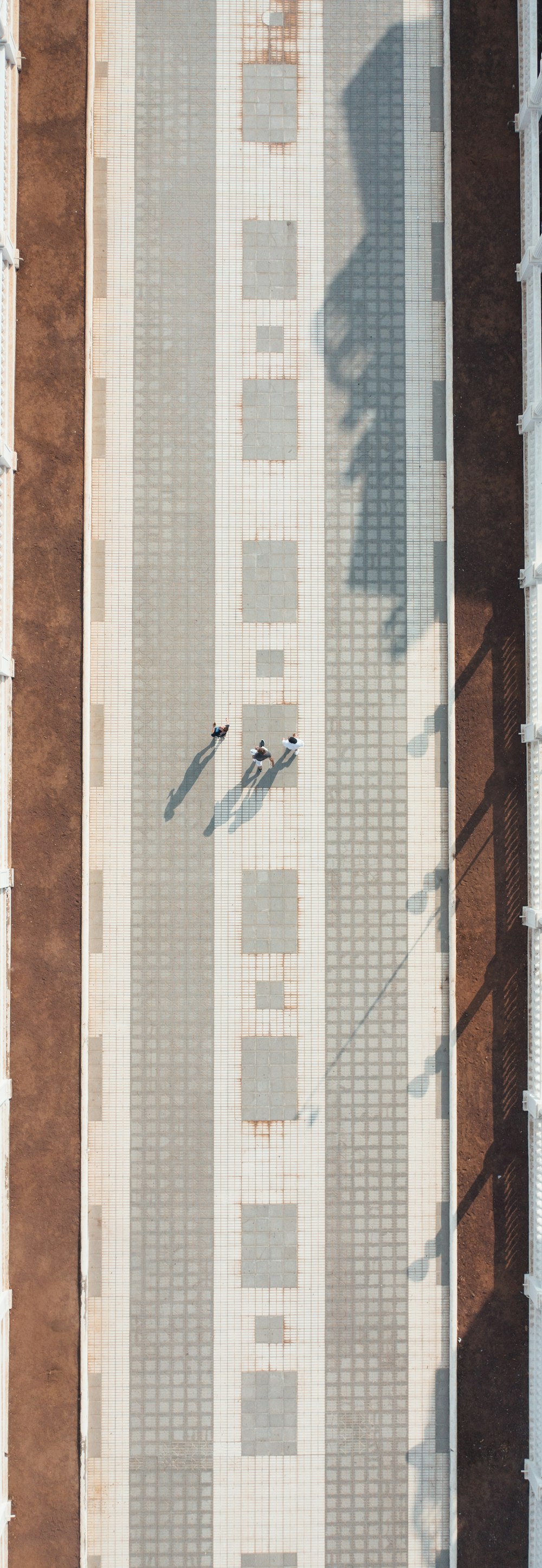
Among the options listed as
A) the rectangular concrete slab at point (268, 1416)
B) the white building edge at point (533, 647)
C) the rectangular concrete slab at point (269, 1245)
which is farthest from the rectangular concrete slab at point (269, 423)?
the rectangular concrete slab at point (268, 1416)

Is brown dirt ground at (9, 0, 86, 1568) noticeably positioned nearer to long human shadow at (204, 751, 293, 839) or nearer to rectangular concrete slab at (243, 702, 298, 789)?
long human shadow at (204, 751, 293, 839)

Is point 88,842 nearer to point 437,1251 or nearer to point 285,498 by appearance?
point 285,498

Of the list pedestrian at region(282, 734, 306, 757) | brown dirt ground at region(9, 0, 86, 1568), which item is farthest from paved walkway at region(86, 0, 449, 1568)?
brown dirt ground at region(9, 0, 86, 1568)

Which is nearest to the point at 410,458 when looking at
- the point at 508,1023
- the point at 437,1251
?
the point at 508,1023

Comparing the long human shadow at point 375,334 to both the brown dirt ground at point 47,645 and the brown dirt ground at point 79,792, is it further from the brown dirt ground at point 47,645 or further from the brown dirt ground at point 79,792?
the brown dirt ground at point 47,645

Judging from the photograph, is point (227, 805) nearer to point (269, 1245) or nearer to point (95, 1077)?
point (95, 1077)

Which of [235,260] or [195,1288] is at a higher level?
[235,260]

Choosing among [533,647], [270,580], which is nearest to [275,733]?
[270,580]
